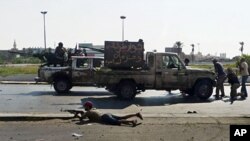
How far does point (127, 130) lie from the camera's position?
1237 centimetres

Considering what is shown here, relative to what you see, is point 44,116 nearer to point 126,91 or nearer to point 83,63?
point 126,91

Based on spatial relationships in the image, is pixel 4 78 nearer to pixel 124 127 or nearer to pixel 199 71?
pixel 199 71

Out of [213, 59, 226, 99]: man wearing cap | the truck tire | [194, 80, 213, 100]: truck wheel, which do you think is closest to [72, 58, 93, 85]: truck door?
the truck tire

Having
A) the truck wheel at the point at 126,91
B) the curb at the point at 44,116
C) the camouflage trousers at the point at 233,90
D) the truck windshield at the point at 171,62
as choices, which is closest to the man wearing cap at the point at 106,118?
the curb at the point at 44,116

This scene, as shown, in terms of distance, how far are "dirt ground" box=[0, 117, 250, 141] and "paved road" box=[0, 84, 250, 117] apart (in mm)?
1580

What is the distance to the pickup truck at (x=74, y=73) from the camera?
916 inches

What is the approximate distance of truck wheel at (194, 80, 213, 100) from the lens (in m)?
20.9

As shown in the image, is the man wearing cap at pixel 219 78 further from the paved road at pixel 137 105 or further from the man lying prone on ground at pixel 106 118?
the man lying prone on ground at pixel 106 118

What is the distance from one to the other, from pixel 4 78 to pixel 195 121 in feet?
72.5

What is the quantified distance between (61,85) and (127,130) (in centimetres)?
1139

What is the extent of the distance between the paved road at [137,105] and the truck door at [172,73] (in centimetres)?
68

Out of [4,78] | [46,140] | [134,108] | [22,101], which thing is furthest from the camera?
[4,78]

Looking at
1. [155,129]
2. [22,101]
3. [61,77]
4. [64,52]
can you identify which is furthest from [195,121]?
[64,52]

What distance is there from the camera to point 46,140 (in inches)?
432
